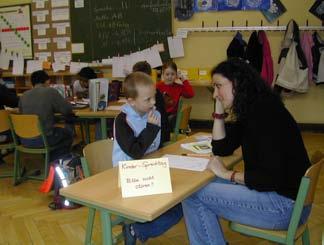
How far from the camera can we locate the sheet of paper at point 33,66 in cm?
690

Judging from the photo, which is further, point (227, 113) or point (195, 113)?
point (195, 113)

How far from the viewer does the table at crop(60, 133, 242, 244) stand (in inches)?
55.3

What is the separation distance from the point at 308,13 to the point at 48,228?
14.5 ft

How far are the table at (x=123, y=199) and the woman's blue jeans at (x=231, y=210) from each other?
109 mm

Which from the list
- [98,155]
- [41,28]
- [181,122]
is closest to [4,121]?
[181,122]

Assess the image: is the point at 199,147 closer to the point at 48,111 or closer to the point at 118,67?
the point at 48,111

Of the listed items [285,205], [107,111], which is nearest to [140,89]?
[285,205]

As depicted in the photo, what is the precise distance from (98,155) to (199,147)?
0.58 meters

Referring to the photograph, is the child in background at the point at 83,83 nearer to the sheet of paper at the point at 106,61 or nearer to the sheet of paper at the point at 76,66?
the sheet of paper at the point at 106,61

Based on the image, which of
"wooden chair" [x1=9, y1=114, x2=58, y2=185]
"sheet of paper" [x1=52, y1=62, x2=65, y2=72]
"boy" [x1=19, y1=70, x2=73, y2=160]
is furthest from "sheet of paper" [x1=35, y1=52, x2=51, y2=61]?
"wooden chair" [x1=9, y1=114, x2=58, y2=185]

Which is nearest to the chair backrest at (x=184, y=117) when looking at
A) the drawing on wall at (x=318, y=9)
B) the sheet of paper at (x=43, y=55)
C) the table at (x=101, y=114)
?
the table at (x=101, y=114)

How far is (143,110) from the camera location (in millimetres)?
2047

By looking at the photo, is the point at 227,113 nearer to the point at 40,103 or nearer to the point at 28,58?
the point at 40,103

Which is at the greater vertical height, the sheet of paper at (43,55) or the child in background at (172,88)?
the sheet of paper at (43,55)
